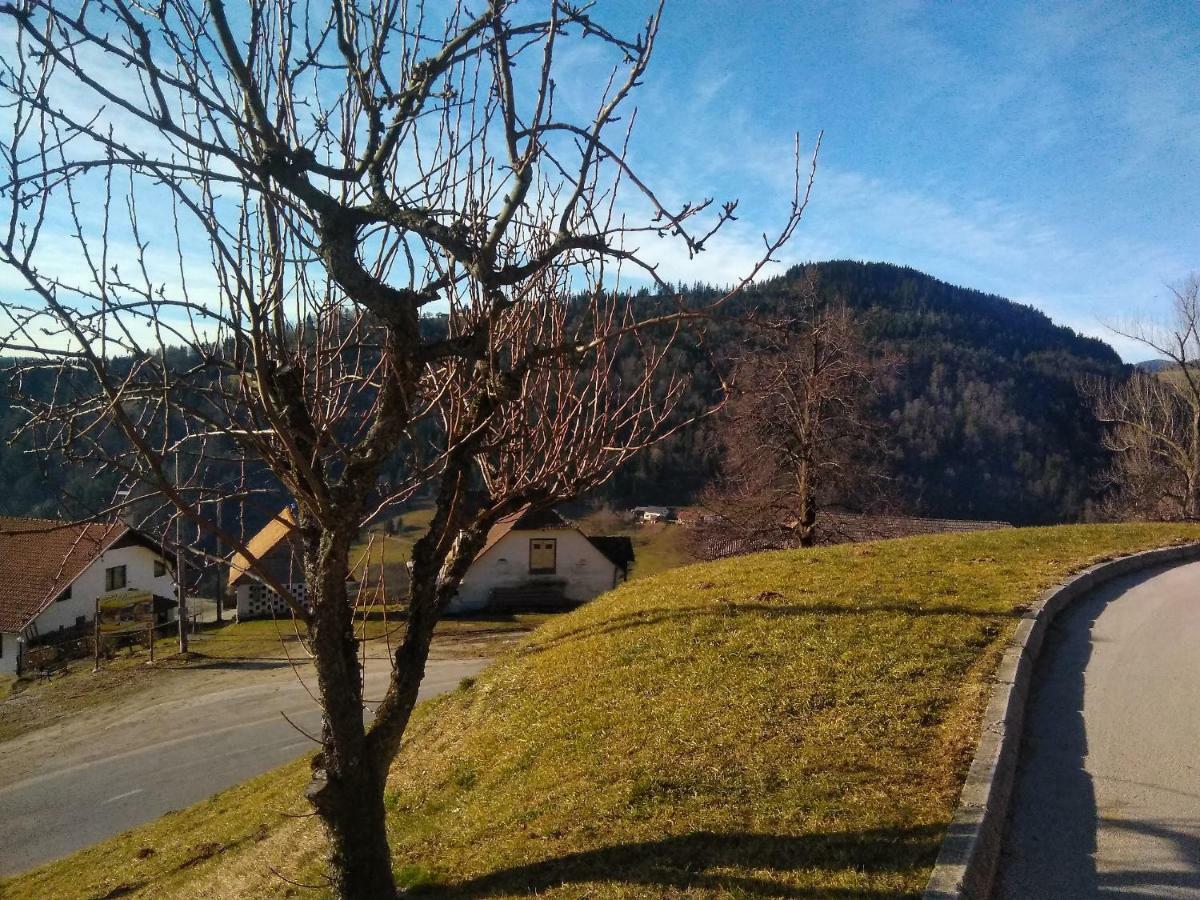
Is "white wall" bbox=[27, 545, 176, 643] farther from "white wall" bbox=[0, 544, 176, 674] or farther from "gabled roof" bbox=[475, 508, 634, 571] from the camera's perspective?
"gabled roof" bbox=[475, 508, 634, 571]

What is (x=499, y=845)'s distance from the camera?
Answer: 4.80 meters

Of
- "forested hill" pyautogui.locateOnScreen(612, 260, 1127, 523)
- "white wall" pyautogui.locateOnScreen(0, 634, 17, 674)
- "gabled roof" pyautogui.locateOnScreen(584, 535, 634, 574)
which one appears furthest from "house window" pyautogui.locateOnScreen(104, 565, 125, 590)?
"forested hill" pyautogui.locateOnScreen(612, 260, 1127, 523)

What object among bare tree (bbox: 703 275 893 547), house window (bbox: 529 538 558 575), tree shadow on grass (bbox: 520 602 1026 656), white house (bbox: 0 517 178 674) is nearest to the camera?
tree shadow on grass (bbox: 520 602 1026 656)

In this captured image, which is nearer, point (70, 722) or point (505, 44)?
point (505, 44)

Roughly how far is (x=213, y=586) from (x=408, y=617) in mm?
34775

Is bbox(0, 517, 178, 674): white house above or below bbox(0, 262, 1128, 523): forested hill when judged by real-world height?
below

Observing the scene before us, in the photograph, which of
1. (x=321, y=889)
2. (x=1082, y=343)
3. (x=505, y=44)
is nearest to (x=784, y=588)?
(x=321, y=889)

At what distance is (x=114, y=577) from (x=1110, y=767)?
32919mm

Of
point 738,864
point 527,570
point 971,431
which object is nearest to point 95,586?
point 527,570

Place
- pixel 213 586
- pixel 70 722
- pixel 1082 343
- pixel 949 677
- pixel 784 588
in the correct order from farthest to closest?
pixel 1082 343 < pixel 213 586 < pixel 70 722 < pixel 784 588 < pixel 949 677

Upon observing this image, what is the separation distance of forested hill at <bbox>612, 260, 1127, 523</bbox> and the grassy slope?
31441 millimetres

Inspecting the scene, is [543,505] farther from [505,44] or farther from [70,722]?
[70,722]

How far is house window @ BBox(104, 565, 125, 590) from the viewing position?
2969 centimetres

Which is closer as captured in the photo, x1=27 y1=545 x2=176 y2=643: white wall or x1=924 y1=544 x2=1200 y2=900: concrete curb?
x1=924 y1=544 x2=1200 y2=900: concrete curb
